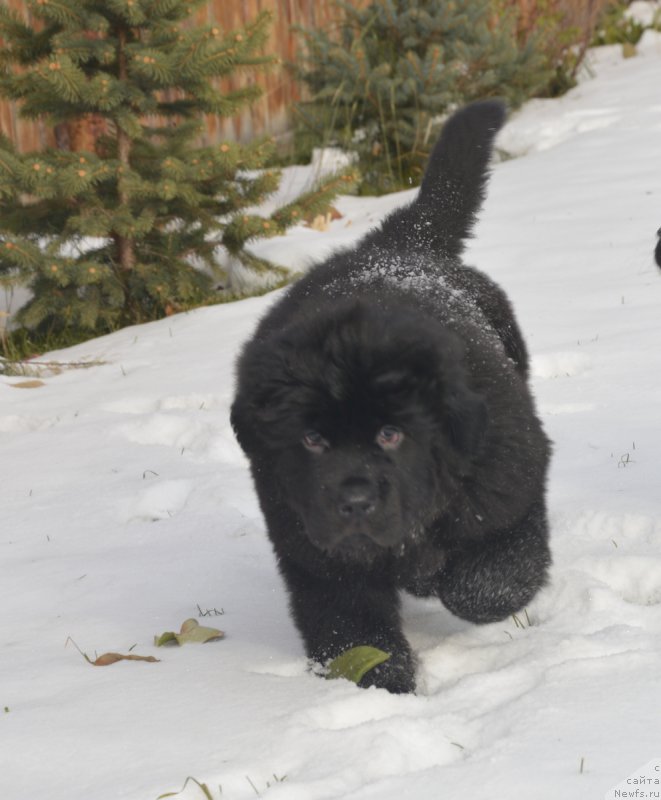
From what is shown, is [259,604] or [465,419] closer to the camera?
[465,419]

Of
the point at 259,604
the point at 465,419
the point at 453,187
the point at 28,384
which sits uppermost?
the point at 453,187

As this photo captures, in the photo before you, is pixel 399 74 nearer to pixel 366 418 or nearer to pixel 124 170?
pixel 124 170

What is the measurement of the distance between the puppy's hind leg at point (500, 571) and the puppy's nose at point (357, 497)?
1.34 feet

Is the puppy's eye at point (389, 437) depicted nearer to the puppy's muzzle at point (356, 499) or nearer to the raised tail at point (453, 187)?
the puppy's muzzle at point (356, 499)

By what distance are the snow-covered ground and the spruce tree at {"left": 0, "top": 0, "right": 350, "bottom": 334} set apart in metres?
0.37

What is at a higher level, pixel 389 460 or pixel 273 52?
pixel 389 460

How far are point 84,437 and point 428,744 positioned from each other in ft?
10.2

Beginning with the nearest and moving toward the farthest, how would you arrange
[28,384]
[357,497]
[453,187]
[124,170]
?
[357,497], [453,187], [28,384], [124,170]

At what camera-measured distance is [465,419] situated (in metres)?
2.52

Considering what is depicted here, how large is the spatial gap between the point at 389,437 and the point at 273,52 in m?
8.49

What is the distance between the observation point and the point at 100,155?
6.93 meters

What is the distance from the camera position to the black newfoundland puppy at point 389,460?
2479mm

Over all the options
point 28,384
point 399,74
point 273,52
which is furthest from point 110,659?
point 273,52

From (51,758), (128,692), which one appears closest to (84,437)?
(128,692)
